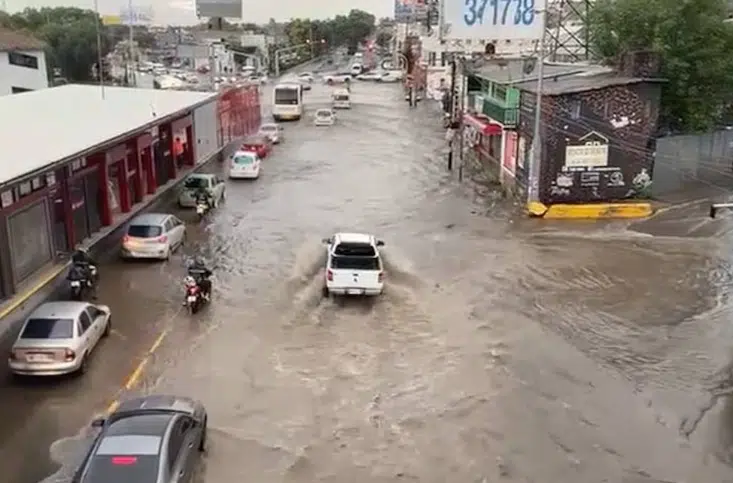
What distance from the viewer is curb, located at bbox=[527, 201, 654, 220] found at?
107ft

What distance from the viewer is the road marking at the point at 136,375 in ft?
54.8

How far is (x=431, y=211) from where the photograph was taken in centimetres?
3400

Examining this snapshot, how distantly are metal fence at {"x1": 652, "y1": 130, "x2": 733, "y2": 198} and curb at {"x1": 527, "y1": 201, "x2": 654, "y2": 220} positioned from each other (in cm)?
274

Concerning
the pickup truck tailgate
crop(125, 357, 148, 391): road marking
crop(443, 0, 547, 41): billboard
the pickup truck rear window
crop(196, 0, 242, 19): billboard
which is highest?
crop(196, 0, 242, 19): billboard

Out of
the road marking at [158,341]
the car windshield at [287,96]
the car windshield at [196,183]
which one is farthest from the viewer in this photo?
the car windshield at [287,96]

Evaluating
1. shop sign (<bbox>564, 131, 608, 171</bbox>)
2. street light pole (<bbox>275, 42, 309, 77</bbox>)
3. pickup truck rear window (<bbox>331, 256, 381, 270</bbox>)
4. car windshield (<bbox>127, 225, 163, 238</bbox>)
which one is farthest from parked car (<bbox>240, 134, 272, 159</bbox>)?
street light pole (<bbox>275, 42, 309, 77</bbox>)

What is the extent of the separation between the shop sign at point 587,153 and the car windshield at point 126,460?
82.2 feet

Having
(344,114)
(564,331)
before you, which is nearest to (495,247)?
(564,331)

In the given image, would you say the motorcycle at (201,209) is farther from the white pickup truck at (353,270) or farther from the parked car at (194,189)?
the white pickup truck at (353,270)

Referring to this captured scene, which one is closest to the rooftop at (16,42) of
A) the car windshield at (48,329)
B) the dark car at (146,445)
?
the car windshield at (48,329)

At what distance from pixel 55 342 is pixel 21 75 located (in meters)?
50.5

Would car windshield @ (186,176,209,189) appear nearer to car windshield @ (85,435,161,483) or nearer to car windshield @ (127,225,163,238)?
car windshield @ (127,225,163,238)

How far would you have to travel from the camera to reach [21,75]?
61156mm

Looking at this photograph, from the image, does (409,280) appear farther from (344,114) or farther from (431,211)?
(344,114)
